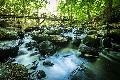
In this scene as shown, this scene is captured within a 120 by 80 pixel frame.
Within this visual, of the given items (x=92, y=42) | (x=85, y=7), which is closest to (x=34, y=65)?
(x=92, y=42)

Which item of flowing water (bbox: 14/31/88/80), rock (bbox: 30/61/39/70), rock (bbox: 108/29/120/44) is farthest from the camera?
rock (bbox: 108/29/120/44)

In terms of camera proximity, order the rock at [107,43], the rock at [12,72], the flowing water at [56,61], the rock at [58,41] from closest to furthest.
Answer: the rock at [12,72] < the flowing water at [56,61] < the rock at [107,43] < the rock at [58,41]

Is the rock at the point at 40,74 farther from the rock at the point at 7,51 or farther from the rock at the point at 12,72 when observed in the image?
the rock at the point at 7,51

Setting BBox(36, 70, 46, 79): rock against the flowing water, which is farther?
the flowing water

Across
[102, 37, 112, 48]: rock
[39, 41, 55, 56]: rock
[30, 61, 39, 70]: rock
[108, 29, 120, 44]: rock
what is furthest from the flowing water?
[108, 29, 120, 44]: rock

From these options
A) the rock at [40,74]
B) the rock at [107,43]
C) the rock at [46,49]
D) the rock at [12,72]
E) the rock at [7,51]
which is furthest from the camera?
the rock at [107,43]

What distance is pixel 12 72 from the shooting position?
23.7ft

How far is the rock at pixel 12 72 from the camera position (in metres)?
6.92

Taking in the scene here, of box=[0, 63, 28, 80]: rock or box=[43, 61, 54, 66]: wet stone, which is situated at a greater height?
box=[0, 63, 28, 80]: rock

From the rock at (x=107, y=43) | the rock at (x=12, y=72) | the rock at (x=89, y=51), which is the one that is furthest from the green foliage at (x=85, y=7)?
the rock at (x=12, y=72)

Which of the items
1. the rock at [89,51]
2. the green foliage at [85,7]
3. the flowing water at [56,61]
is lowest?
the flowing water at [56,61]

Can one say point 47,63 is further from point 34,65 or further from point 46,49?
point 46,49

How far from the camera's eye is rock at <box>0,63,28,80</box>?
6923 mm

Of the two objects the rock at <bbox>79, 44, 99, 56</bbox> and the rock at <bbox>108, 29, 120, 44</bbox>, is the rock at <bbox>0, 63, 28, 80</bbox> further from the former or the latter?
the rock at <bbox>108, 29, 120, 44</bbox>
